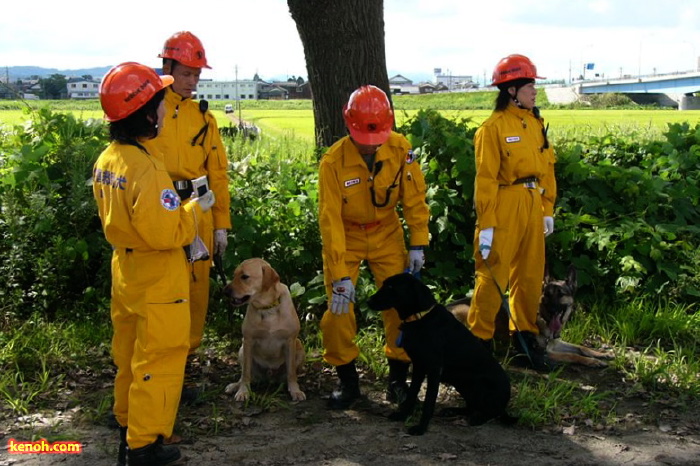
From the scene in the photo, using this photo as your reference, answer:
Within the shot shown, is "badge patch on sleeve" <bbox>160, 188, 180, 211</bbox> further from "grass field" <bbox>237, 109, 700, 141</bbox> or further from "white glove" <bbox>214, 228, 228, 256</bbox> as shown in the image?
"grass field" <bbox>237, 109, 700, 141</bbox>

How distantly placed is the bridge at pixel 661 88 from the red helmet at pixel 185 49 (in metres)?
48.8

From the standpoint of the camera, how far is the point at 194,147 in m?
4.80

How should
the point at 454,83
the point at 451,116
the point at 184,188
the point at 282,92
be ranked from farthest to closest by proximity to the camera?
the point at 454,83, the point at 282,92, the point at 451,116, the point at 184,188

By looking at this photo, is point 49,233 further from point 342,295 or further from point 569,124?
point 569,124

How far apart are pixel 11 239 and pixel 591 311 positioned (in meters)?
5.61

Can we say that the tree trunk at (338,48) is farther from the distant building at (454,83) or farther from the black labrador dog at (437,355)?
the distant building at (454,83)

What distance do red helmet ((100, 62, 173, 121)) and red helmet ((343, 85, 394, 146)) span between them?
1377 mm

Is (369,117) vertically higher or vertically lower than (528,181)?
higher

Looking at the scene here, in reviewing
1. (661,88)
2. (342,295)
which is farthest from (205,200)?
(661,88)

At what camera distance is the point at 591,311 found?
6.35m

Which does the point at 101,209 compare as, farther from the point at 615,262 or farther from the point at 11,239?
the point at 615,262

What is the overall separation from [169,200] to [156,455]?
1479 mm

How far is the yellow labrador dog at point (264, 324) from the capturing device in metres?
4.77

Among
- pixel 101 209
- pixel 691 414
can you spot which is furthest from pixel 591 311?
pixel 101 209
